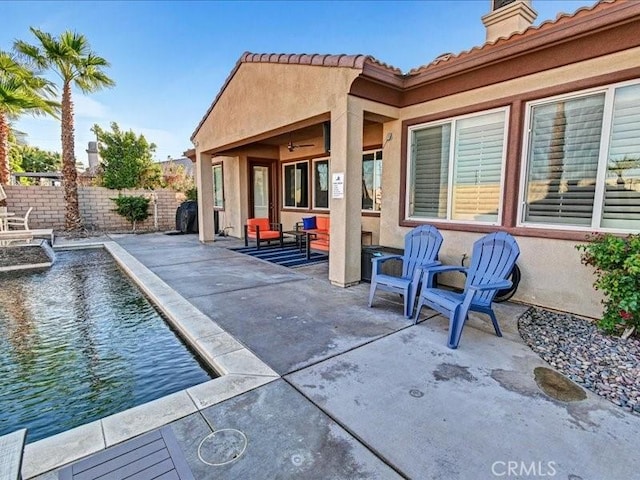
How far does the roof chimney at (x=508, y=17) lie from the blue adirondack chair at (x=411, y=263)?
3.78 meters

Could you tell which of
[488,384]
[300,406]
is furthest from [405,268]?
[300,406]

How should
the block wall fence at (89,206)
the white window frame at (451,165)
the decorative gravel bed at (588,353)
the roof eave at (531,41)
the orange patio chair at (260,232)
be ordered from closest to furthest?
1. the decorative gravel bed at (588,353)
2. the roof eave at (531,41)
3. the white window frame at (451,165)
4. the orange patio chair at (260,232)
5. the block wall fence at (89,206)

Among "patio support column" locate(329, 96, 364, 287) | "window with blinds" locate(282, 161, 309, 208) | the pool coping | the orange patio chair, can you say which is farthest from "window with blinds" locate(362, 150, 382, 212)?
the pool coping

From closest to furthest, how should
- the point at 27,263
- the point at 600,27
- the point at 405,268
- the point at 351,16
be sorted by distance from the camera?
the point at 600,27 → the point at 405,268 → the point at 27,263 → the point at 351,16

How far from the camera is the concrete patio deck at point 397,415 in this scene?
5.91ft

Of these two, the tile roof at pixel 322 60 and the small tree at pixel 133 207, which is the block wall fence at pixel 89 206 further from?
the tile roof at pixel 322 60

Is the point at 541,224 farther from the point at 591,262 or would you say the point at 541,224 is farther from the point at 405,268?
the point at 405,268

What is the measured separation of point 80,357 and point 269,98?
5.48 m

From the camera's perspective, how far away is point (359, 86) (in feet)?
16.4

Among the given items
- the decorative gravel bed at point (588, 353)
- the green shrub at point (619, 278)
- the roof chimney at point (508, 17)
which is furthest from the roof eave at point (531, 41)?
the decorative gravel bed at point (588, 353)

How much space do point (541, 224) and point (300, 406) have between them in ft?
13.1

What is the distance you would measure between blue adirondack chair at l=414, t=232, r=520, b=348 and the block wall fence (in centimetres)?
1285

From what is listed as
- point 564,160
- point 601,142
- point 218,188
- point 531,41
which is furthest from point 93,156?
point 601,142

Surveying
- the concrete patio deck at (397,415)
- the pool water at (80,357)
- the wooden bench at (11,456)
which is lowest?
the pool water at (80,357)
